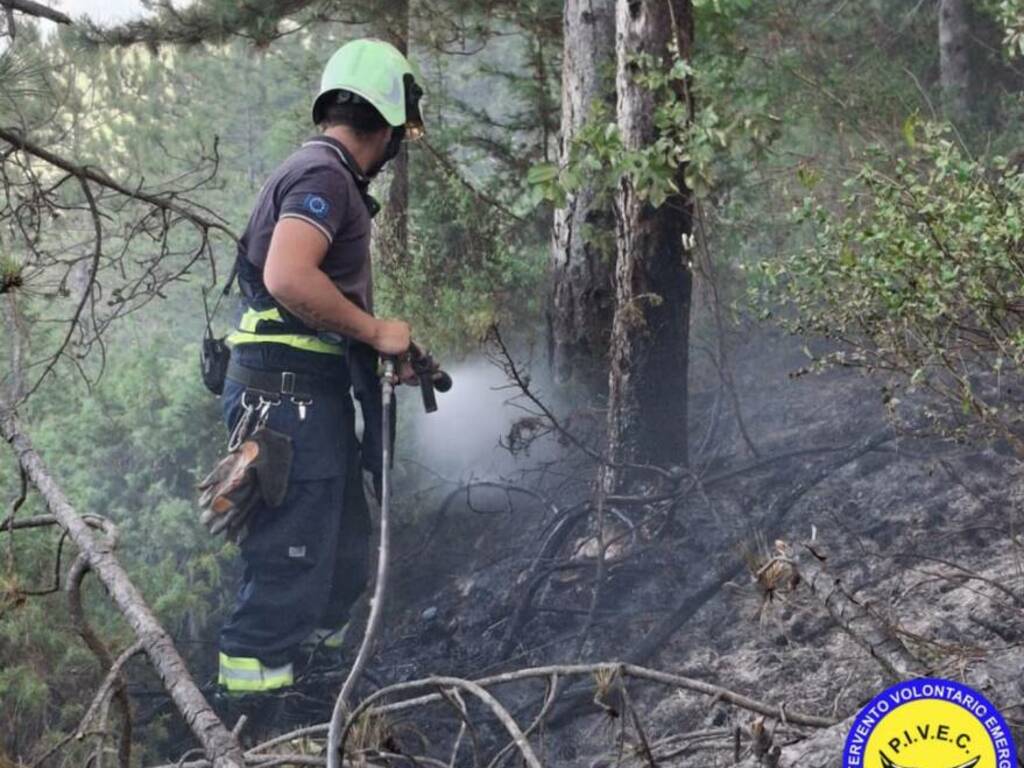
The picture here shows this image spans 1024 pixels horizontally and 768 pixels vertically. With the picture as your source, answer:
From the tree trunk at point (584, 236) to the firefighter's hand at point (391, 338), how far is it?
1932 mm

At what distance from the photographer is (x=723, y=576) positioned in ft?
13.9

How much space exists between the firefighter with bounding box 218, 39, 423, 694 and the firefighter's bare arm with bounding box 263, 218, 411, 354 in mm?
57

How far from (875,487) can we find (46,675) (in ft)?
10.9

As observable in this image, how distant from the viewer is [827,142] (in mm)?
8062

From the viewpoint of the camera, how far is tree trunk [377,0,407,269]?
24.9ft

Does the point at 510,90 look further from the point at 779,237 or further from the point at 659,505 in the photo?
the point at 659,505

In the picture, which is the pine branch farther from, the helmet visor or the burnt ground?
the burnt ground

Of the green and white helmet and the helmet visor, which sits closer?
the green and white helmet

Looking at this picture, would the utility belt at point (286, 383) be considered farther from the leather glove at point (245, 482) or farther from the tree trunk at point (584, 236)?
the tree trunk at point (584, 236)

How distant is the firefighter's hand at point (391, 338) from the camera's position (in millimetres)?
3766

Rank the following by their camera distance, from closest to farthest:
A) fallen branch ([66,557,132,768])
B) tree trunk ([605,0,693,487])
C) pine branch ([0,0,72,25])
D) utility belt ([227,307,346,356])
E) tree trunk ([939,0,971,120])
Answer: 1. fallen branch ([66,557,132,768])
2. pine branch ([0,0,72,25])
3. utility belt ([227,307,346,356])
4. tree trunk ([605,0,693,487])
5. tree trunk ([939,0,971,120])

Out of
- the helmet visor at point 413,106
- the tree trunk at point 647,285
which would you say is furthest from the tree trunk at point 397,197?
the helmet visor at point 413,106

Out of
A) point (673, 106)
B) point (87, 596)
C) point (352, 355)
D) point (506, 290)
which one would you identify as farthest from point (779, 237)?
point (87, 596)

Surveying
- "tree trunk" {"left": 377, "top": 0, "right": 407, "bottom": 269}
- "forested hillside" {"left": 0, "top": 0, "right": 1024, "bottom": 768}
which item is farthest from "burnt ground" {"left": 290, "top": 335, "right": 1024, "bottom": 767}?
"tree trunk" {"left": 377, "top": 0, "right": 407, "bottom": 269}
